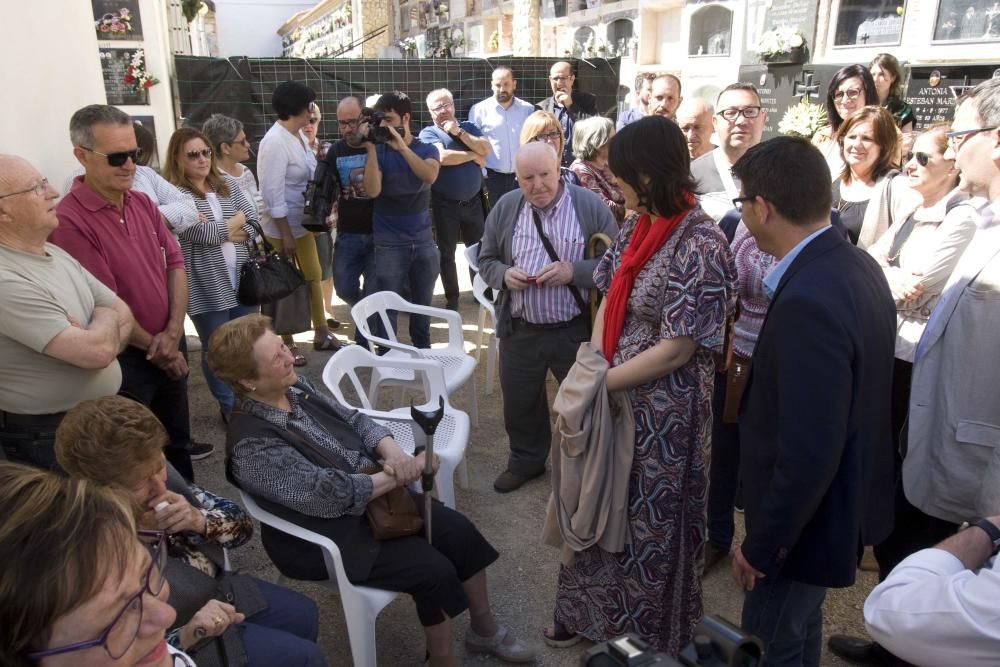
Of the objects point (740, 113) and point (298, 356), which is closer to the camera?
point (740, 113)

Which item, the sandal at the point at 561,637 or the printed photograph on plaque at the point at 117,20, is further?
the printed photograph on plaque at the point at 117,20

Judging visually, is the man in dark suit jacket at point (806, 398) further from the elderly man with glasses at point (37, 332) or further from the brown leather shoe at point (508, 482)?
the elderly man with glasses at point (37, 332)

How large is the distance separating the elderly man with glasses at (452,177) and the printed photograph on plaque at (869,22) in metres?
5.35

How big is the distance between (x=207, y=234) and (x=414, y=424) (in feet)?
5.49

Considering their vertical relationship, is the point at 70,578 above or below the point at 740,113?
below

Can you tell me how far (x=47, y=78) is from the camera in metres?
3.51

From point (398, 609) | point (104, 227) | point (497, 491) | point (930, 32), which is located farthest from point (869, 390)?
point (930, 32)

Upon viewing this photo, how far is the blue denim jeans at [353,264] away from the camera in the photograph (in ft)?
14.6

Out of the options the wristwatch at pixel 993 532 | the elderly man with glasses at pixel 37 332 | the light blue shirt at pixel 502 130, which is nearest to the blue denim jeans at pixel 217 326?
the elderly man with glasses at pixel 37 332

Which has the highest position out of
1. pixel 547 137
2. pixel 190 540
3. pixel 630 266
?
pixel 547 137

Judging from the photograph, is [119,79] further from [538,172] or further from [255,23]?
[255,23]

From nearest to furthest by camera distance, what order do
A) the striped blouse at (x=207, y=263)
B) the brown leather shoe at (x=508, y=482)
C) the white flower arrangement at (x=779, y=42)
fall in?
the brown leather shoe at (x=508, y=482)
the striped blouse at (x=207, y=263)
the white flower arrangement at (x=779, y=42)

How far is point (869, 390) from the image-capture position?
1.57m

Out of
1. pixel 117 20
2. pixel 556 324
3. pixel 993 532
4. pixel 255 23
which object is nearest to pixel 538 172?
pixel 556 324
